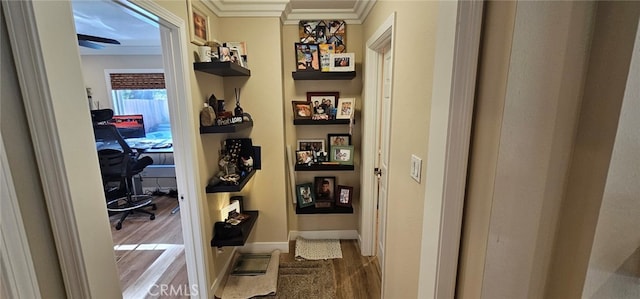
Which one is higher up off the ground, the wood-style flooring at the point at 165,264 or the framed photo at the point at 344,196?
the framed photo at the point at 344,196

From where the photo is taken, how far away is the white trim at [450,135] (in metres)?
0.72

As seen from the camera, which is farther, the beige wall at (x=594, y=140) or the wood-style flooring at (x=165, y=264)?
the wood-style flooring at (x=165, y=264)

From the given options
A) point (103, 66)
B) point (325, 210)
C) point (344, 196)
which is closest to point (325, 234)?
point (325, 210)

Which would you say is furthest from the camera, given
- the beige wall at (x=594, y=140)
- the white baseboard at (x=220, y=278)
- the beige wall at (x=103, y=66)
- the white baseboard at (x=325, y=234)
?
the beige wall at (x=103, y=66)

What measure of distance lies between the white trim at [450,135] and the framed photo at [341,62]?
1.61 metres

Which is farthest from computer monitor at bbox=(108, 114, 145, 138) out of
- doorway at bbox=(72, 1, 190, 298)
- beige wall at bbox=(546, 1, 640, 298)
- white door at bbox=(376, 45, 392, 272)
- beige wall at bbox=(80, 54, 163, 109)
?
beige wall at bbox=(546, 1, 640, 298)

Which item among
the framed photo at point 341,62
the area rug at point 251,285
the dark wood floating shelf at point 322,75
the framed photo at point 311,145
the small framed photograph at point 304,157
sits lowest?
the area rug at point 251,285

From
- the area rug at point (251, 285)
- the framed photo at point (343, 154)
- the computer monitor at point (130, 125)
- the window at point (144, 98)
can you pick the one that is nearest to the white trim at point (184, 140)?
the area rug at point (251, 285)

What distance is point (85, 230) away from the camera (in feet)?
2.78

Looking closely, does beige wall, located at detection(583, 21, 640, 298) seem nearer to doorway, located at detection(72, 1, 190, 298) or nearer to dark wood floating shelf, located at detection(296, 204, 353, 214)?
dark wood floating shelf, located at detection(296, 204, 353, 214)

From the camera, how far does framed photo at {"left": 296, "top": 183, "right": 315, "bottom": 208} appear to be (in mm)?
2723

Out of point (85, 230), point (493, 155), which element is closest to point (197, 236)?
point (85, 230)

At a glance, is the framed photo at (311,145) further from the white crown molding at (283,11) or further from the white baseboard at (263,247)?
the white crown molding at (283,11)

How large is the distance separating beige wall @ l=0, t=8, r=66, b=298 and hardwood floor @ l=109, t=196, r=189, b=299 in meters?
1.38
